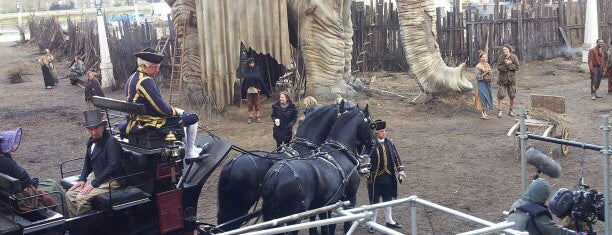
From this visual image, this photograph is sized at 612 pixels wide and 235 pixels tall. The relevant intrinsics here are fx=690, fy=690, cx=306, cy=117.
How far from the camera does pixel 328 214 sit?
26.7 feet

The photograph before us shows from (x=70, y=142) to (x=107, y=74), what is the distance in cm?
764

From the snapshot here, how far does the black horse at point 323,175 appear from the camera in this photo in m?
7.29

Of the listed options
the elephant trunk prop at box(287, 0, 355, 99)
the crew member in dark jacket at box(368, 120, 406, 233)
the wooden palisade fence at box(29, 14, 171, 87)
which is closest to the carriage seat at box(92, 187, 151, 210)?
the crew member in dark jacket at box(368, 120, 406, 233)

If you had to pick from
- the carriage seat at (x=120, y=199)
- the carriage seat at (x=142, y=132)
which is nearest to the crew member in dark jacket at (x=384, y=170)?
the carriage seat at (x=142, y=132)

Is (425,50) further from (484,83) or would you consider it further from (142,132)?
(142,132)

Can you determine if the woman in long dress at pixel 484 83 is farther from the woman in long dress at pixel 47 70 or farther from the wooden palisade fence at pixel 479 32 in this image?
the woman in long dress at pixel 47 70

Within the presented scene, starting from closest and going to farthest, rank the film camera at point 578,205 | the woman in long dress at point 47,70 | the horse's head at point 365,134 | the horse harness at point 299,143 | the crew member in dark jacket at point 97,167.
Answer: the film camera at point 578,205
the crew member in dark jacket at point 97,167
the horse harness at point 299,143
the horse's head at point 365,134
the woman in long dress at point 47,70

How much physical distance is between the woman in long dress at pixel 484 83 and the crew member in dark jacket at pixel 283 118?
16.4 feet

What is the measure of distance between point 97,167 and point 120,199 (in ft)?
1.61

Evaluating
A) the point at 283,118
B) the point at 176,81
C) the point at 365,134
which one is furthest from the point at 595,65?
the point at 176,81

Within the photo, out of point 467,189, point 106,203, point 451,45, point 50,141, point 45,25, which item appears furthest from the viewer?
point 45,25

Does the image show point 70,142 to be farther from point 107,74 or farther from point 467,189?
point 467,189

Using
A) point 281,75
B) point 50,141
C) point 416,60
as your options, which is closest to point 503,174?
point 416,60

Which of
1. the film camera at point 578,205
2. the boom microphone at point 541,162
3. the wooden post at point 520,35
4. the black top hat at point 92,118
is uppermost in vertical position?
the wooden post at point 520,35
